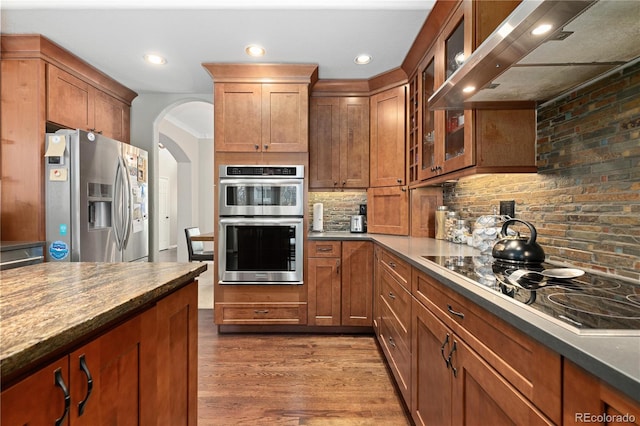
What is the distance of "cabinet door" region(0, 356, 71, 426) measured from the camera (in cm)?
50

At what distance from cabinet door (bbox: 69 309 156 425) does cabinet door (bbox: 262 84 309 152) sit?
205 cm

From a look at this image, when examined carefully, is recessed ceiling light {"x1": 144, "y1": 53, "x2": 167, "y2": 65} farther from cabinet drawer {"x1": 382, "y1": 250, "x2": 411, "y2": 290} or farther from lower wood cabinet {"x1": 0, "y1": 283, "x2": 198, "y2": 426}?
cabinet drawer {"x1": 382, "y1": 250, "x2": 411, "y2": 290}

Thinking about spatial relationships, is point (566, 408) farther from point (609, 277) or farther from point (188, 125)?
point (188, 125)

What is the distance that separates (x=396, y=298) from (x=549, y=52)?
1.45 m

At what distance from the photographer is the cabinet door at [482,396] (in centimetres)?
72

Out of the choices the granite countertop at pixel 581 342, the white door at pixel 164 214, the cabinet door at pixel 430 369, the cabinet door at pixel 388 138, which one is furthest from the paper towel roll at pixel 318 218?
the white door at pixel 164 214

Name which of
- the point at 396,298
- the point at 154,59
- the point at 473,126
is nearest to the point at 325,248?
the point at 396,298

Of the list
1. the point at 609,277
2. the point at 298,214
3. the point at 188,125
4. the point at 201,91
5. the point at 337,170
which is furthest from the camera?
the point at 188,125

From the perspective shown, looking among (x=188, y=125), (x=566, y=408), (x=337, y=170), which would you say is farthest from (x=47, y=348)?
(x=188, y=125)

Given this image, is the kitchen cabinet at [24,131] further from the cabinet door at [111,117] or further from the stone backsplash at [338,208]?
the stone backsplash at [338,208]

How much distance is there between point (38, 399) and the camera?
1.83 ft

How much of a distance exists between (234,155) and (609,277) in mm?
2640

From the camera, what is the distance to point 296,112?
2744 millimetres

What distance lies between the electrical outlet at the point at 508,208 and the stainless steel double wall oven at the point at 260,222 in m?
1.58
